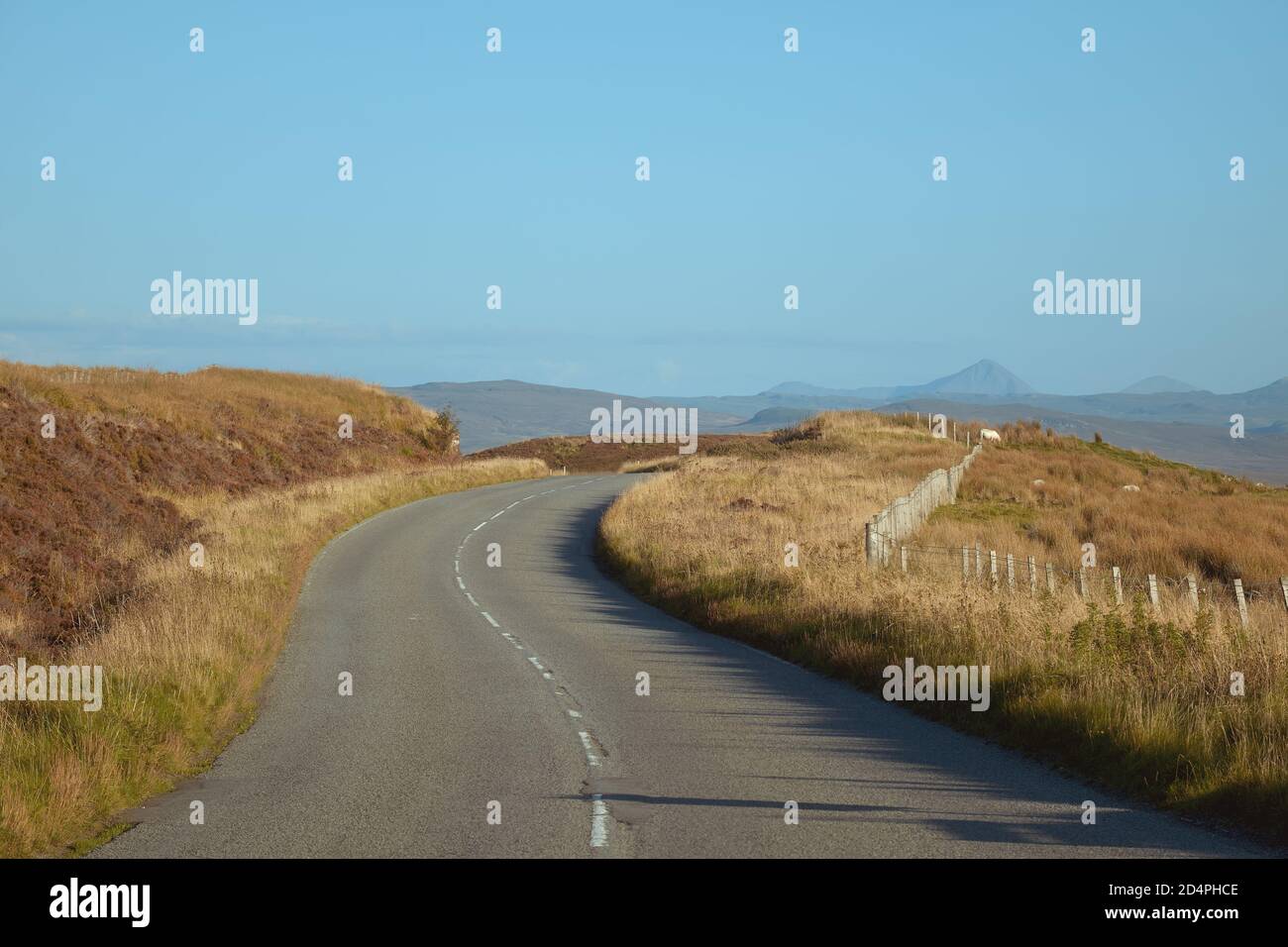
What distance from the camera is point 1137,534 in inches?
1329

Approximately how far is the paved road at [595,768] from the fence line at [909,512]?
4464 mm

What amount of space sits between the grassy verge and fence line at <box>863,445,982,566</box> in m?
10.3

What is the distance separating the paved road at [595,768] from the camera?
779 cm

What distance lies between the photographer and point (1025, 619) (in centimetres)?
1426

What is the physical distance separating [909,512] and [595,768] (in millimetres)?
20530

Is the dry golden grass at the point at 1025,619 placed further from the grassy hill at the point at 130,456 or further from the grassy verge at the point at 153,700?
the grassy hill at the point at 130,456

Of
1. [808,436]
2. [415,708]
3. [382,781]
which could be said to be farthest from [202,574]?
[808,436]

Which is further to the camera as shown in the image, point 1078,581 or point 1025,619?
point 1078,581

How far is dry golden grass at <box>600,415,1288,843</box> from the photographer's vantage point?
30.9 feet

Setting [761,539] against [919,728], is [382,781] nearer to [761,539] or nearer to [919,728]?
[919,728]

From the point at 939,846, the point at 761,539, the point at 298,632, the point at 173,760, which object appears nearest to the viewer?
the point at 939,846

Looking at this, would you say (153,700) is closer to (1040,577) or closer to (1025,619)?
(1025,619)

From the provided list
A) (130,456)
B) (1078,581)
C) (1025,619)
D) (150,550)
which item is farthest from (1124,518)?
(130,456)
